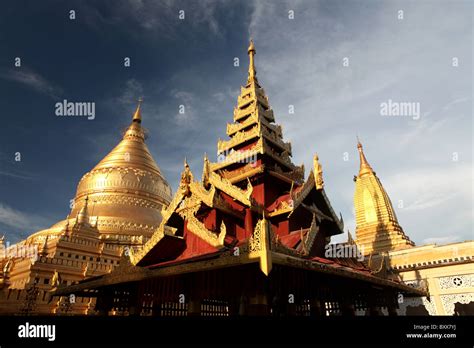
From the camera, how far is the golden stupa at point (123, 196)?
42.4 m

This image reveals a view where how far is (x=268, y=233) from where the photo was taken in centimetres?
924

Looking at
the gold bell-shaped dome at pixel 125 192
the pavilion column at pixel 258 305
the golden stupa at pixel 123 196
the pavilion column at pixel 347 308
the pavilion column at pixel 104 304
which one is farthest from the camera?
the gold bell-shaped dome at pixel 125 192

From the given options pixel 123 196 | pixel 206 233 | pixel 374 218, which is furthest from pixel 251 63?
pixel 123 196

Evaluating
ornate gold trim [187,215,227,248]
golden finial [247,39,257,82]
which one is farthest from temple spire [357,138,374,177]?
ornate gold trim [187,215,227,248]

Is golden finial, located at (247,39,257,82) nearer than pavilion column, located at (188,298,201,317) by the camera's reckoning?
No

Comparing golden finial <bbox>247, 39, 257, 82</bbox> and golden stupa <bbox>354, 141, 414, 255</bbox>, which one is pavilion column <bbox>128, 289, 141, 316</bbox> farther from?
golden stupa <bbox>354, 141, 414, 255</bbox>

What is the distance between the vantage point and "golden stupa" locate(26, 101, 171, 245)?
4241 cm

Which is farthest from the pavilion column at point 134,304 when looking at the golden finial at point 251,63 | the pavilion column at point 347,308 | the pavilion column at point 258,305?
the golden finial at point 251,63

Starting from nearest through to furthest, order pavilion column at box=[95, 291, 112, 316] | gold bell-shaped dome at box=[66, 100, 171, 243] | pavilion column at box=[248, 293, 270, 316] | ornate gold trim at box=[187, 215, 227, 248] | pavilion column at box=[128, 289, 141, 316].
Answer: pavilion column at box=[248, 293, 270, 316] < ornate gold trim at box=[187, 215, 227, 248] < pavilion column at box=[128, 289, 141, 316] < pavilion column at box=[95, 291, 112, 316] < gold bell-shaped dome at box=[66, 100, 171, 243]

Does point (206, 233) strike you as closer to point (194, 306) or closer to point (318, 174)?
point (194, 306)

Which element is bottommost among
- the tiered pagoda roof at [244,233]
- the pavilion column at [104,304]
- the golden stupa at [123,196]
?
the pavilion column at [104,304]

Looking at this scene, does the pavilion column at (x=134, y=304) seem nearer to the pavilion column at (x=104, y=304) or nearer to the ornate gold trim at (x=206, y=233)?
the pavilion column at (x=104, y=304)

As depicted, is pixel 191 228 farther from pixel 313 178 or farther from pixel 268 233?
pixel 313 178

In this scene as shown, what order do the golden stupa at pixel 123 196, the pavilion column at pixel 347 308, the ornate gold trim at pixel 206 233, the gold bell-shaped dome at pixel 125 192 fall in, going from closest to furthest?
the ornate gold trim at pixel 206 233 < the pavilion column at pixel 347 308 < the golden stupa at pixel 123 196 < the gold bell-shaped dome at pixel 125 192
